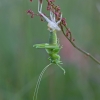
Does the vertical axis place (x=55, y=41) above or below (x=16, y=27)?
below

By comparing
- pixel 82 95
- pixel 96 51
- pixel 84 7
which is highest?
pixel 84 7

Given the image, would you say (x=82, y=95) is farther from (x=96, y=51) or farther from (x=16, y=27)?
(x=16, y=27)

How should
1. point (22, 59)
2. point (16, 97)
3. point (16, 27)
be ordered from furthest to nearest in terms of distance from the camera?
1. point (16, 27)
2. point (22, 59)
3. point (16, 97)

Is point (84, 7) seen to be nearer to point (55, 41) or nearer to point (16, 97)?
point (16, 97)

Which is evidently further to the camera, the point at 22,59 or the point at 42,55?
the point at 42,55

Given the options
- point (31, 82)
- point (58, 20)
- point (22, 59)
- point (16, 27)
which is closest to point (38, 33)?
point (16, 27)

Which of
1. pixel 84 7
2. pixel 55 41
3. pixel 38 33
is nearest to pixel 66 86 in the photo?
pixel 38 33

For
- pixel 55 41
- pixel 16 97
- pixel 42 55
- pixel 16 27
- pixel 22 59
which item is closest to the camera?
pixel 55 41
